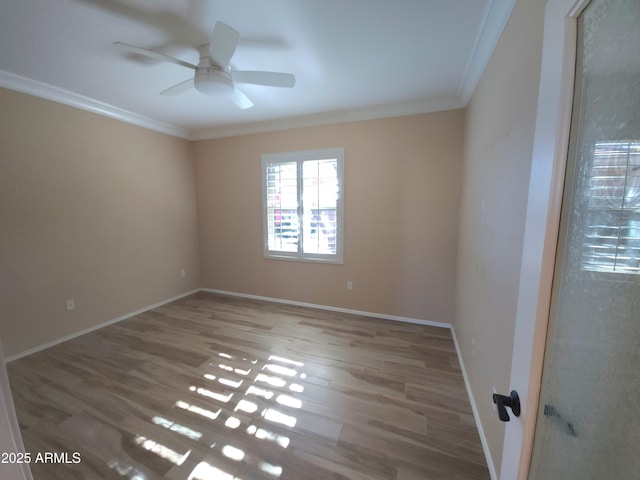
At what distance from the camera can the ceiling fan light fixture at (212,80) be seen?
5.70 feet

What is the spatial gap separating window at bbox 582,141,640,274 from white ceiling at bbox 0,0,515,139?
4.89ft

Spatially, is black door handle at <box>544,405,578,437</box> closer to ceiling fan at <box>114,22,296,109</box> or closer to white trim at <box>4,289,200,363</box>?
ceiling fan at <box>114,22,296,109</box>

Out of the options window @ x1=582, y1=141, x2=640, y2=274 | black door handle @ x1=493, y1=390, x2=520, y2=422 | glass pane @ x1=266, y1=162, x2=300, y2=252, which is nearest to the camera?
window @ x1=582, y1=141, x2=640, y2=274

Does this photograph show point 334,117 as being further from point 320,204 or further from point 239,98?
point 239,98

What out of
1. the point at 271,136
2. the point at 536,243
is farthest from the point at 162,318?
the point at 536,243

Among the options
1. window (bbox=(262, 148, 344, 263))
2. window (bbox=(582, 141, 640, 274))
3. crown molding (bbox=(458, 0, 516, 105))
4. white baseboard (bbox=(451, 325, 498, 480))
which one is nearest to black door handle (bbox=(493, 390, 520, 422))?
window (bbox=(582, 141, 640, 274))

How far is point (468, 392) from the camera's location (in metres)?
1.85

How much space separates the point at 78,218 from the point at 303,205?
8.54 feet

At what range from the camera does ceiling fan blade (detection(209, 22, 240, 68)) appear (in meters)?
1.38

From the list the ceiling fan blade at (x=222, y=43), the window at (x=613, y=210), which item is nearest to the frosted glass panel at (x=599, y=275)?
the window at (x=613, y=210)

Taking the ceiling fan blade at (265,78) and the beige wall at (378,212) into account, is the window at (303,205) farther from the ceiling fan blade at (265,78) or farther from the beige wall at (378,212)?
the ceiling fan blade at (265,78)

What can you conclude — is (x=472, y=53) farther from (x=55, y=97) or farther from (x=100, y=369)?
(x=100, y=369)

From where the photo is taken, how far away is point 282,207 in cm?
350

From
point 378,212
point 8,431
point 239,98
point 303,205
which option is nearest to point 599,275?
point 8,431
